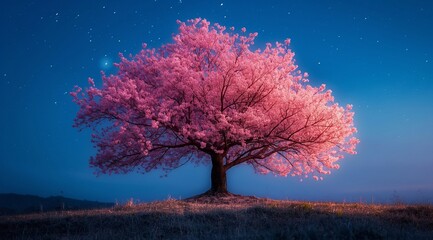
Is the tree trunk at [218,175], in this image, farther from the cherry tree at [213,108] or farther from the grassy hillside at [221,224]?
the grassy hillside at [221,224]

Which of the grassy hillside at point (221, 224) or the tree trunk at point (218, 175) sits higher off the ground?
the tree trunk at point (218, 175)

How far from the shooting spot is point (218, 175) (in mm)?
24594

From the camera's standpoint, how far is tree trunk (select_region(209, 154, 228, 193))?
80.0 feet

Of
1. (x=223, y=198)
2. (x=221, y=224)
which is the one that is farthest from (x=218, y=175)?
(x=221, y=224)

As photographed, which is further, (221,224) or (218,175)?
(218,175)

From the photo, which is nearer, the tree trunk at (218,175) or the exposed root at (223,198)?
the exposed root at (223,198)

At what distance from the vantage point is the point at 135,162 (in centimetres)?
2411

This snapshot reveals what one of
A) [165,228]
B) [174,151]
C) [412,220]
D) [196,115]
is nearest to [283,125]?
[196,115]

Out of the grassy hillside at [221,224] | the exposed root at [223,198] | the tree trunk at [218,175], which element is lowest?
the grassy hillside at [221,224]

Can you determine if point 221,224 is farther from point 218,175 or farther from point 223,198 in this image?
point 218,175

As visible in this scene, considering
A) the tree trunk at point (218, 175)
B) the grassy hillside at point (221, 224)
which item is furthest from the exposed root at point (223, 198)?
the grassy hillside at point (221, 224)

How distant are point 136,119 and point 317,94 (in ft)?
34.2

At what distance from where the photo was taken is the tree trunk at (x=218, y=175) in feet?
80.0

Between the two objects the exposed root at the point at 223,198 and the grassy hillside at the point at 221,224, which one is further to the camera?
the exposed root at the point at 223,198
